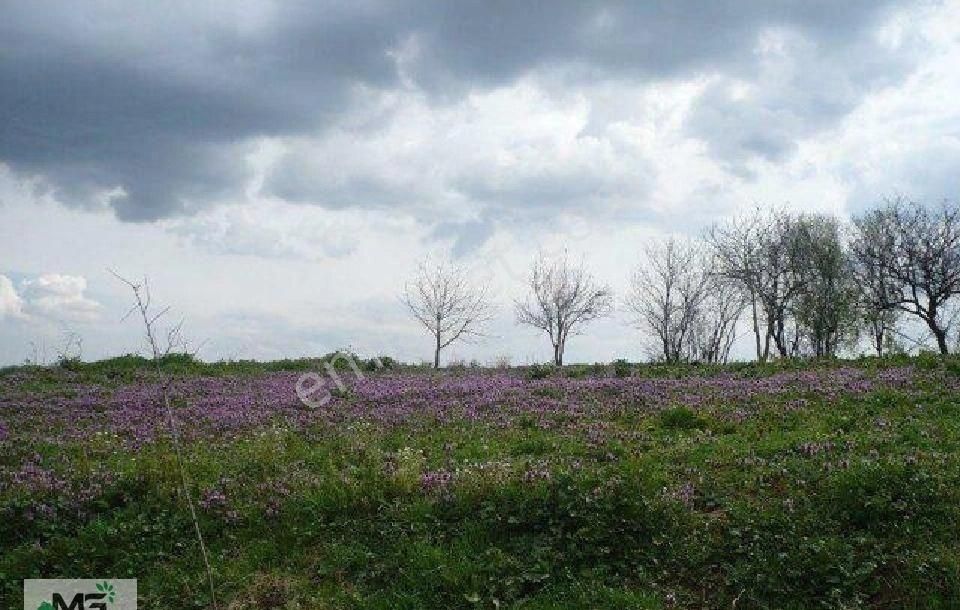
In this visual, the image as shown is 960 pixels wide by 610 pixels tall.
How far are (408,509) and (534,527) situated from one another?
1.90m

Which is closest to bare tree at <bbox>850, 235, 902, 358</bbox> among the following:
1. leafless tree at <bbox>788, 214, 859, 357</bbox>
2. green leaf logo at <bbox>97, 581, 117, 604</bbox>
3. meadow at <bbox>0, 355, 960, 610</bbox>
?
leafless tree at <bbox>788, 214, 859, 357</bbox>

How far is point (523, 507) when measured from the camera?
10.2 meters

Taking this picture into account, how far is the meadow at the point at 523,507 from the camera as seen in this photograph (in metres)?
8.87

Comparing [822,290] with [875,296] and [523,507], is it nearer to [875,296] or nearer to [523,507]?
[875,296]

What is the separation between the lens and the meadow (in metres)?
8.87

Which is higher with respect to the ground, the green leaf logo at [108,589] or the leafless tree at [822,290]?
the leafless tree at [822,290]

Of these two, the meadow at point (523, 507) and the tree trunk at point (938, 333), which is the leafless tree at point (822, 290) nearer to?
the tree trunk at point (938, 333)

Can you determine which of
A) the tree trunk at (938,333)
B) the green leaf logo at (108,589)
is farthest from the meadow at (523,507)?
the tree trunk at (938,333)

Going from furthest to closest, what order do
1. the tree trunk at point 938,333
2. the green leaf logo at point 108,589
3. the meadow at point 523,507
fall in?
the tree trunk at point 938,333 < the green leaf logo at point 108,589 < the meadow at point 523,507

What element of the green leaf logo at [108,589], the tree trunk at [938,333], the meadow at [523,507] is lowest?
the green leaf logo at [108,589]

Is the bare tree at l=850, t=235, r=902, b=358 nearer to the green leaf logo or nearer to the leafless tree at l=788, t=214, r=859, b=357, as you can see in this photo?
the leafless tree at l=788, t=214, r=859, b=357

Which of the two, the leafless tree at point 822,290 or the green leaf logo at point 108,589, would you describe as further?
the leafless tree at point 822,290

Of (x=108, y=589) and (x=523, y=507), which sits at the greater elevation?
(x=523, y=507)

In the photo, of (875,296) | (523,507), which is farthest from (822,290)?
(523,507)
